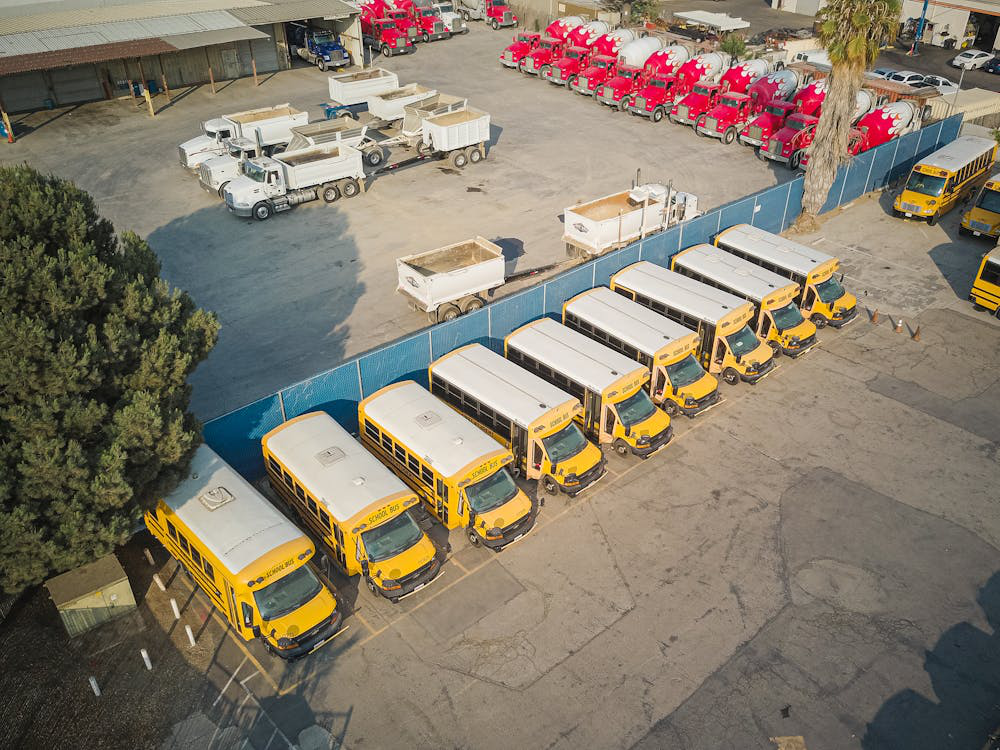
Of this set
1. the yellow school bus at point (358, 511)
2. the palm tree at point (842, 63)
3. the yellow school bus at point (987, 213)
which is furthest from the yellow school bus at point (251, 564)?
the yellow school bus at point (987, 213)

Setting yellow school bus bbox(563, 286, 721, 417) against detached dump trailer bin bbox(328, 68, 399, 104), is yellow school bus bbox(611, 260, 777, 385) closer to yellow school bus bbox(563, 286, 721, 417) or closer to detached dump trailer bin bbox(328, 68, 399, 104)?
yellow school bus bbox(563, 286, 721, 417)

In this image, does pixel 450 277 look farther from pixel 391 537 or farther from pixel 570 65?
pixel 570 65

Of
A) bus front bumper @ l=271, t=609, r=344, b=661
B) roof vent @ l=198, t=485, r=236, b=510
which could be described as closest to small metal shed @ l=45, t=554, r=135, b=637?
roof vent @ l=198, t=485, r=236, b=510

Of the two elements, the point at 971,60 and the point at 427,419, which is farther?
the point at 971,60

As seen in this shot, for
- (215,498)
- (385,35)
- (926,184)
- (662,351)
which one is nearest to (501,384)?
(662,351)

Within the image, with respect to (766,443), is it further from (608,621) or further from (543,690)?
(543,690)
